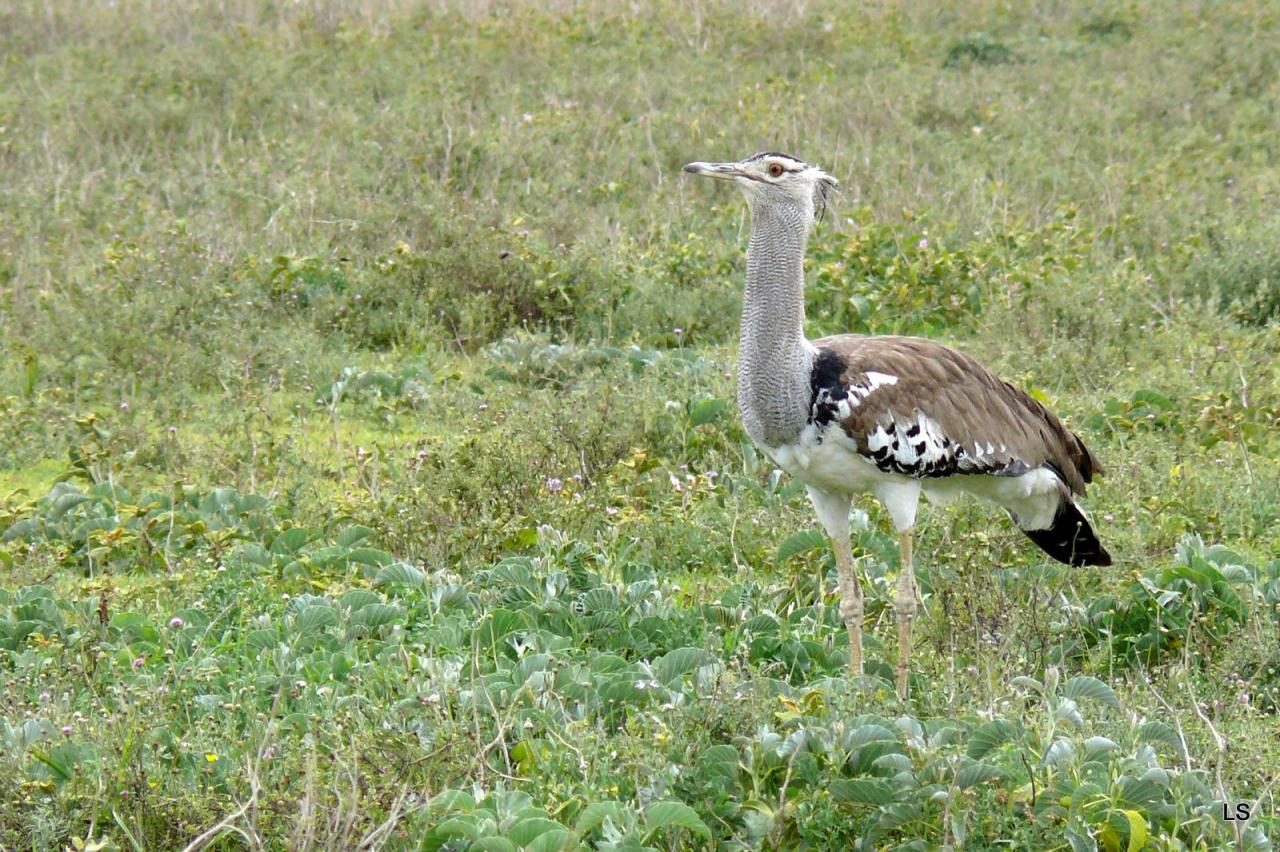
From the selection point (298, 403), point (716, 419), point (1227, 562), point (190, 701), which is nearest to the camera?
point (190, 701)

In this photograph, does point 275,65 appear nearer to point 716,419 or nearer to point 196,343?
point 196,343

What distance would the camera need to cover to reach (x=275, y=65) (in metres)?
10.9

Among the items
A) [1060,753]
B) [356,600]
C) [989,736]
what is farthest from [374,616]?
[1060,753]

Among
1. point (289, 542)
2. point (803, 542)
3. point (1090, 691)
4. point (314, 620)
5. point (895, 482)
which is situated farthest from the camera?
point (289, 542)

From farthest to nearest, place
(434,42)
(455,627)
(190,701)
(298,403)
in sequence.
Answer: (434,42) < (298,403) < (455,627) < (190,701)

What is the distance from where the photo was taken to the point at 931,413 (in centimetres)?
459

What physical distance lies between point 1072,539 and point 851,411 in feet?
3.15

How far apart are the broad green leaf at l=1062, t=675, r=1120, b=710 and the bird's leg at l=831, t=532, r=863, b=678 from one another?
2.23ft

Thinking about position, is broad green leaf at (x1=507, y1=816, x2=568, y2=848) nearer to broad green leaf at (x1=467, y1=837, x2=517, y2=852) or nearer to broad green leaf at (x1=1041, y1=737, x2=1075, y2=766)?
broad green leaf at (x1=467, y1=837, x2=517, y2=852)

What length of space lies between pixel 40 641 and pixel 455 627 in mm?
1114

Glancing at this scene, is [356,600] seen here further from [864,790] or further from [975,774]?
[975,774]

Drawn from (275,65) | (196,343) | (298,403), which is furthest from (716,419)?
(275,65)

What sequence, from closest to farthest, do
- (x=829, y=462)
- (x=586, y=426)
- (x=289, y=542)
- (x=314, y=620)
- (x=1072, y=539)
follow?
1. (x=314, y=620)
2. (x=829, y=462)
3. (x=1072, y=539)
4. (x=289, y=542)
5. (x=586, y=426)

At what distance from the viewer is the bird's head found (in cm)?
453
